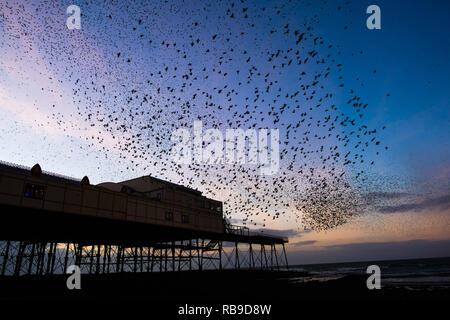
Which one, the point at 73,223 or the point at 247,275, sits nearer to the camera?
the point at 73,223

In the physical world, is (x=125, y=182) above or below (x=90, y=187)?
above
